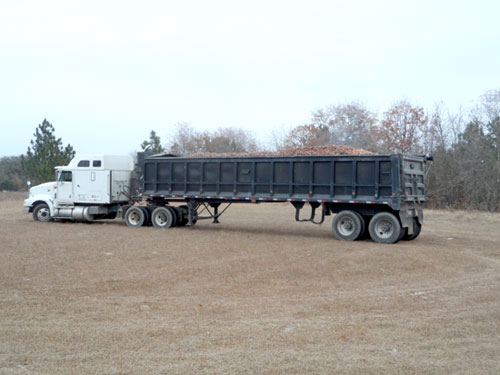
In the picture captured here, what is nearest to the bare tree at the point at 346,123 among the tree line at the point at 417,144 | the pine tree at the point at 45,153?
the tree line at the point at 417,144

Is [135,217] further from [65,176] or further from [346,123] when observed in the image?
[346,123]

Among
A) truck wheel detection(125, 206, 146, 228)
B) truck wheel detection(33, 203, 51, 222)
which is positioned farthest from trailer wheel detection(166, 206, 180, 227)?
truck wheel detection(33, 203, 51, 222)

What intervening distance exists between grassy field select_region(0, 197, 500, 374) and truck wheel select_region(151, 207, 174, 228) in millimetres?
4677

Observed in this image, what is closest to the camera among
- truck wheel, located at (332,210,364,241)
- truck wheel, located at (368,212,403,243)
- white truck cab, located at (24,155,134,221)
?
truck wheel, located at (368,212,403,243)

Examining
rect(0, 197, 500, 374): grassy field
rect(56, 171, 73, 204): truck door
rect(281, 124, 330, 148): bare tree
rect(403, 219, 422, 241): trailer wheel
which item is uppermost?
rect(281, 124, 330, 148): bare tree

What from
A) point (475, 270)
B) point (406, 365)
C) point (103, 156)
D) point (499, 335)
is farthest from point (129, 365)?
point (103, 156)

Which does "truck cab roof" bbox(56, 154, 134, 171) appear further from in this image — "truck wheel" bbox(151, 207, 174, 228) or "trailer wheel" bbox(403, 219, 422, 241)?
"trailer wheel" bbox(403, 219, 422, 241)

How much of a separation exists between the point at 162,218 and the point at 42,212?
5.94 metres

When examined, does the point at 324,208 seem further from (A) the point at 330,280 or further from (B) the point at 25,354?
(B) the point at 25,354

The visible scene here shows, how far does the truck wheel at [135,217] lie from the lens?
21656mm

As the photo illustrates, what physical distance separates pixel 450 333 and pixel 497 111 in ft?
109

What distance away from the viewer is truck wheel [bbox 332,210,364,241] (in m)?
17.2

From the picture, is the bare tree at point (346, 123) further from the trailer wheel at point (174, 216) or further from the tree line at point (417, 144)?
the trailer wheel at point (174, 216)

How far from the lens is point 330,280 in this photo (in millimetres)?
10844
